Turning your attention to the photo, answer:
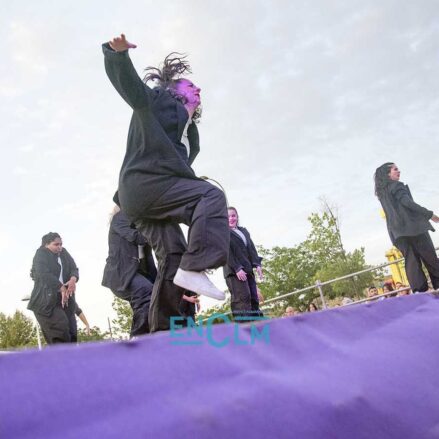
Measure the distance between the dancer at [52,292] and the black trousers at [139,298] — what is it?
1.48 meters

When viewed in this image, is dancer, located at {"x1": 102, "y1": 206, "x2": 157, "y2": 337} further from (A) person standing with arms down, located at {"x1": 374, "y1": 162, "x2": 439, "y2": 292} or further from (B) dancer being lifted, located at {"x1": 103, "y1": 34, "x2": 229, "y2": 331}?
(A) person standing with arms down, located at {"x1": 374, "y1": 162, "x2": 439, "y2": 292}

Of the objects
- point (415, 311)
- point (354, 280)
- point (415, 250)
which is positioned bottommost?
point (415, 311)

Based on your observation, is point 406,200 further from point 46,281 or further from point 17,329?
point 17,329

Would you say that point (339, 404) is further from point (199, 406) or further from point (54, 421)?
point (54, 421)

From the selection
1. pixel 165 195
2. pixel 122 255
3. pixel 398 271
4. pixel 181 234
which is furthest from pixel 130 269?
pixel 398 271

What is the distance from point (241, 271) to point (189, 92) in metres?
2.91

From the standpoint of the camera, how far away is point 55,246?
552 cm

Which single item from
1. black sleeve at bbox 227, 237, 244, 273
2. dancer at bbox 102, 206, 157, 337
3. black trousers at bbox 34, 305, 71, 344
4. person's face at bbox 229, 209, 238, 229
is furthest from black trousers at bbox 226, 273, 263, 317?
black trousers at bbox 34, 305, 71, 344

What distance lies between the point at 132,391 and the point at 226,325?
288mm

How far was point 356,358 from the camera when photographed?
3.31 feet

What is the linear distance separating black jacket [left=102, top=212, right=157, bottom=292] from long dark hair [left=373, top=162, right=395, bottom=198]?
3426 mm

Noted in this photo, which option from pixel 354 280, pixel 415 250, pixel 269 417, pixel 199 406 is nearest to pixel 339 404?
pixel 269 417

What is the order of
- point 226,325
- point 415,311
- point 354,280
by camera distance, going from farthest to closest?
point 354,280 < point 415,311 < point 226,325

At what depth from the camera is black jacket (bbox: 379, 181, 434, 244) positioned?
19.1 ft
